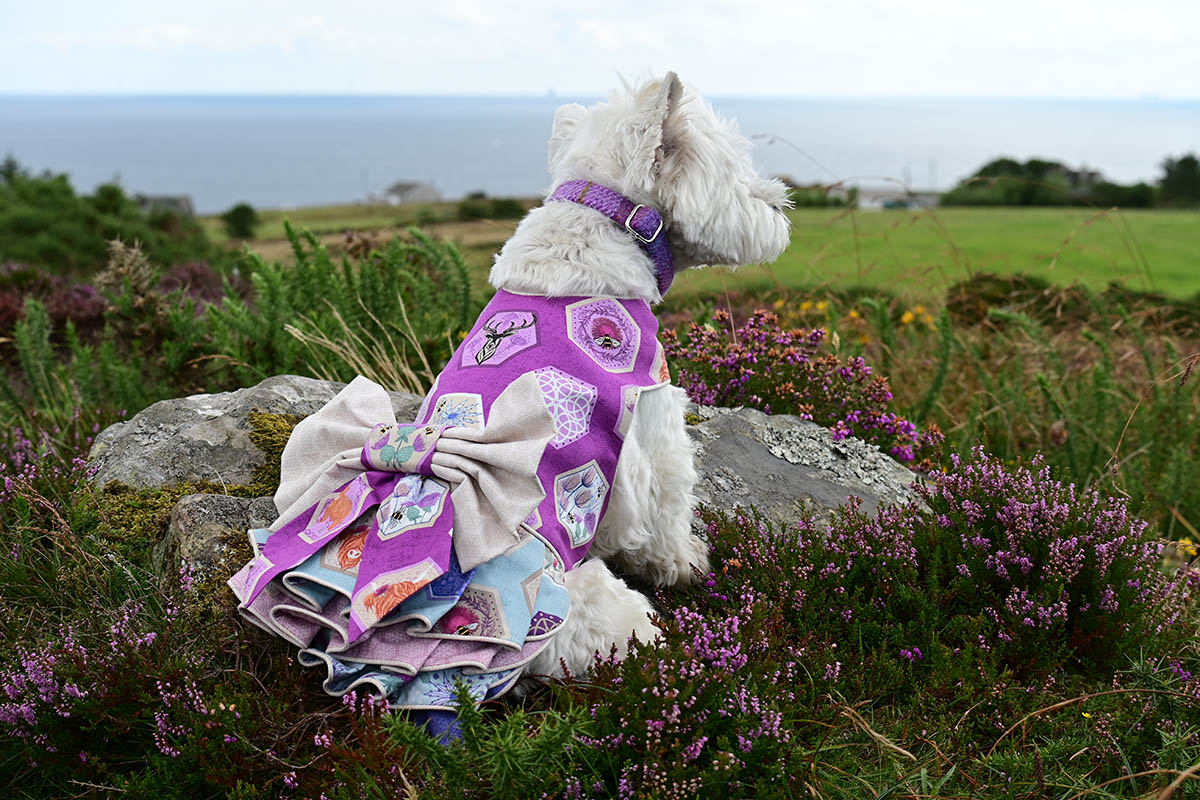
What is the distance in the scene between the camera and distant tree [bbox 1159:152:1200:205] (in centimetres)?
1566

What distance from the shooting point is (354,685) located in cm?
243

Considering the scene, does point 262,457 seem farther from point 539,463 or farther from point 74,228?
point 74,228

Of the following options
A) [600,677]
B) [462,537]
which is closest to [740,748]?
[600,677]

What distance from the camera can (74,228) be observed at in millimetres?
11531

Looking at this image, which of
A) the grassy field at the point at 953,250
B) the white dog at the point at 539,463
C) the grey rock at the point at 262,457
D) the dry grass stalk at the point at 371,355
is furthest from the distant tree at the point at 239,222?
the white dog at the point at 539,463

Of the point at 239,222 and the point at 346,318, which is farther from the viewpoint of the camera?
the point at 239,222

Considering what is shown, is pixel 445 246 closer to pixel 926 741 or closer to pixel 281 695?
pixel 281 695

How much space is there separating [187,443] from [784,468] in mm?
2796

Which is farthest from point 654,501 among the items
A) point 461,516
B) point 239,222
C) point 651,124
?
point 239,222

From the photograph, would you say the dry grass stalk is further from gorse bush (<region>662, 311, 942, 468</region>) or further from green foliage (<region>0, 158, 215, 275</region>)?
green foliage (<region>0, 158, 215, 275</region>)

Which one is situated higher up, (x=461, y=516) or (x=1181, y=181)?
(x=1181, y=181)

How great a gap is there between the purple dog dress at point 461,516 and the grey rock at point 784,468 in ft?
3.62

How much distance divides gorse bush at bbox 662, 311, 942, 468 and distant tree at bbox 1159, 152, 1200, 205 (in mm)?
15048

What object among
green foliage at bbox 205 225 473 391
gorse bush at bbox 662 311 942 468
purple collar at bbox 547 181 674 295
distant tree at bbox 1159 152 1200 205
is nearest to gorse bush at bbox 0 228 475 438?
green foliage at bbox 205 225 473 391
